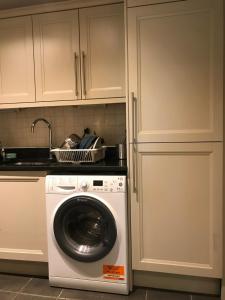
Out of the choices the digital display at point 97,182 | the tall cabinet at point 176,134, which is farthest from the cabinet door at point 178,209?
the digital display at point 97,182

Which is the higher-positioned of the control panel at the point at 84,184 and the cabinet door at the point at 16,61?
the cabinet door at the point at 16,61

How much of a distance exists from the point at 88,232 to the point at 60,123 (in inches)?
44.2

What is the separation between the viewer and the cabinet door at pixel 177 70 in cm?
174

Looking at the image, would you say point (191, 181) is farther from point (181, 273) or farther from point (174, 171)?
point (181, 273)

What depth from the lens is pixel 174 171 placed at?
1.86 m

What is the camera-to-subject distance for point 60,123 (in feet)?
8.63

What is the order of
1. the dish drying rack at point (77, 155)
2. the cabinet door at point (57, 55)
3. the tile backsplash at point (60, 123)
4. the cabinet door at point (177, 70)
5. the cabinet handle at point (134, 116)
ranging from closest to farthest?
the cabinet door at point (177, 70) < the cabinet handle at point (134, 116) < the dish drying rack at point (77, 155) < the cabinet door at point (57, 55) < the tile backsplash at point (60, 123)

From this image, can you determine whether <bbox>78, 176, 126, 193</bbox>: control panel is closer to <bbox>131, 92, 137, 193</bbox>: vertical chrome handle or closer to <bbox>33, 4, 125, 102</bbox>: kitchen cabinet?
<bbox>131, 92, 137, 193</bbox>: vertical chrome handle

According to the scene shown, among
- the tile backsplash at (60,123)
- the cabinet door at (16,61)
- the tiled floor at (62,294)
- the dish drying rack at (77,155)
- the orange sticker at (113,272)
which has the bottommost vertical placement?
the tiled floor at (62,294)

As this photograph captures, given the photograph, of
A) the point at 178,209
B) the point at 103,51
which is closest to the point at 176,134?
the point at 178,209

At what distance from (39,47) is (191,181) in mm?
1665

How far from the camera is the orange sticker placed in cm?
194

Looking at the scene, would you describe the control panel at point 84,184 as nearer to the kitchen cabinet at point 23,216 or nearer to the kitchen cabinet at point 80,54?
the kitchen cabinet at point 23,216

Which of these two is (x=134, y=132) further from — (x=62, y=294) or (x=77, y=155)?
(x=62, y=294)
